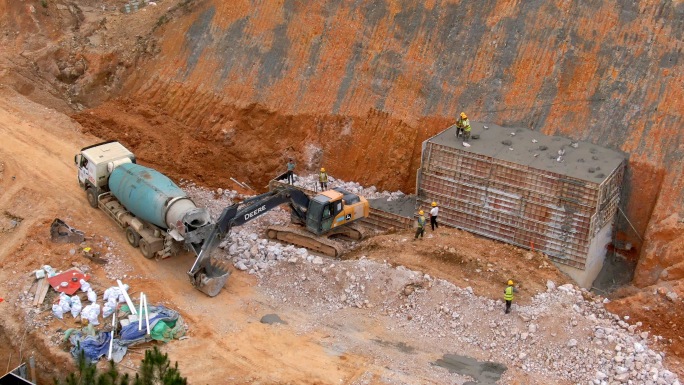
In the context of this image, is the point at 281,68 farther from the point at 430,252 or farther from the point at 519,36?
the point at 430,252

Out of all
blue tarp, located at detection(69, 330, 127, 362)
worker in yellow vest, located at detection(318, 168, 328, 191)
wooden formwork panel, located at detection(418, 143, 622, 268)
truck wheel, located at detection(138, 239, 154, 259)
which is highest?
wooden formwork panel, located at detection(418, 143, 622, 268)

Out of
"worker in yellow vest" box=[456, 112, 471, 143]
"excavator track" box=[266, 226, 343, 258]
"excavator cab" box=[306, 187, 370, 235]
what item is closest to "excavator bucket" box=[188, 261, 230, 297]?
"excavator track" box=[266, 226, 343, 258]

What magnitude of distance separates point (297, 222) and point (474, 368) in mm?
7654

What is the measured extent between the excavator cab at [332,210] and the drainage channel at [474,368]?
583 cm

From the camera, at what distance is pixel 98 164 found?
22.7 m

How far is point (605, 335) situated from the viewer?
1789cm

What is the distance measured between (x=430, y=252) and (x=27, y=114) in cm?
1649

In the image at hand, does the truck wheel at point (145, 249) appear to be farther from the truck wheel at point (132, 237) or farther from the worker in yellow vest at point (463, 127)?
the worker in yellow vest at point (463, 127)

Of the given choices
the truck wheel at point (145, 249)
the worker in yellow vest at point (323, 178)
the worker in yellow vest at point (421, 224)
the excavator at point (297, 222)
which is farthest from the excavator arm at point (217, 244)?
the worker in yellow vest at point (421, 224)

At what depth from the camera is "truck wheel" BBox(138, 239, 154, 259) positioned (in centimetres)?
2117

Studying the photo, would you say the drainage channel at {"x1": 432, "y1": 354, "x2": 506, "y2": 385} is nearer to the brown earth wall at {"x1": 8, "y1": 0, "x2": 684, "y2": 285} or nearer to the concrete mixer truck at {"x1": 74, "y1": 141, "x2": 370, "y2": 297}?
the concrete mixer truck at {"x1": 74, "y1": 141, "x2": 370, "y2": 297}

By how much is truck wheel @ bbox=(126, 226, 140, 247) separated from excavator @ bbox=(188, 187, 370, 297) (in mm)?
2492

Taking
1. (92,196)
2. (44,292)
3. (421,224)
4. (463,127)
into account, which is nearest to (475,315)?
(421,224)

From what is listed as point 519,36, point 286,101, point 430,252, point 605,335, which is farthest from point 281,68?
point 605,335
